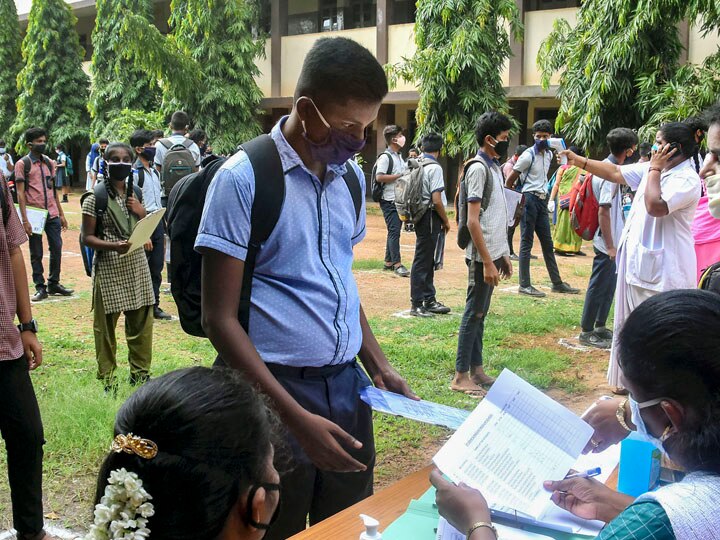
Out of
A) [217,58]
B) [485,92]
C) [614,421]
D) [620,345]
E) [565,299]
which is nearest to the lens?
[620,345]

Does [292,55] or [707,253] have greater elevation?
[292,55]

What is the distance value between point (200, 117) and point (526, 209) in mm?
12545

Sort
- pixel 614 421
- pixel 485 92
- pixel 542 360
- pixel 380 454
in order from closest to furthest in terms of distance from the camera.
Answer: pixel 614 421 < pixel 380 454 < pixel 542 360 < pixel 485 92

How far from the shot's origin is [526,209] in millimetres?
8578

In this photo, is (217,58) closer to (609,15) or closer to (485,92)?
(485,92)

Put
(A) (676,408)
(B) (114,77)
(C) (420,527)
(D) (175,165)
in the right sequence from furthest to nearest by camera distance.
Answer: (B) (114,77) → (D) (175,165) → (C) (420,527) → (A) (676,408)

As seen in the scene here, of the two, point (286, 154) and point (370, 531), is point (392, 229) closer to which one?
point (286, 154)

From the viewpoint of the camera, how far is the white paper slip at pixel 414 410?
1.84 meters

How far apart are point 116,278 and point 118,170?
0.71 metres

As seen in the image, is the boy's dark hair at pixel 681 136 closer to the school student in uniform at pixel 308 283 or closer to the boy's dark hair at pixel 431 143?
the school student in uniform at pixel 308 283

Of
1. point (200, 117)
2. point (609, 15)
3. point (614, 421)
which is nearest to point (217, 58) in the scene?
point (200, 117)

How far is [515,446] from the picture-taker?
5.96 feet

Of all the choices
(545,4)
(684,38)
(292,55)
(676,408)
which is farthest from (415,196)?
(292,55)

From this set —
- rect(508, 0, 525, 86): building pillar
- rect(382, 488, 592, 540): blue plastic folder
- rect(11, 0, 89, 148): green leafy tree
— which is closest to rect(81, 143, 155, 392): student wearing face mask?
rect(382, 488, 592, 540): blue plastic folder
